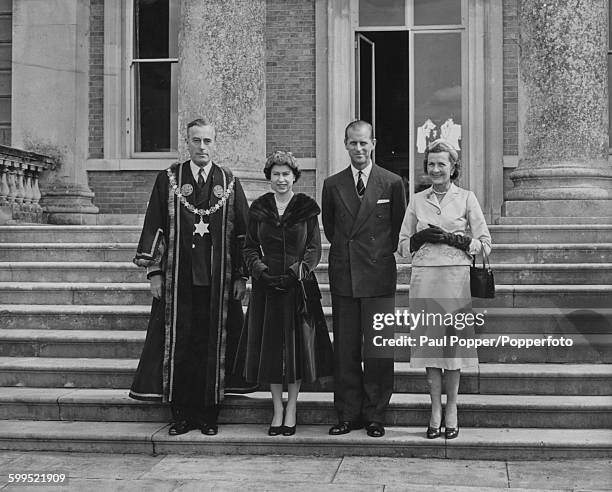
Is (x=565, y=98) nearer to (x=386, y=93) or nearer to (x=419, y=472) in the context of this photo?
(x=386, y=93)

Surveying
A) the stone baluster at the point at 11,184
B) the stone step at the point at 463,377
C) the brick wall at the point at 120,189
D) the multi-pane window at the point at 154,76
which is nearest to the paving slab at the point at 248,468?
the stone step at the point at 463,377

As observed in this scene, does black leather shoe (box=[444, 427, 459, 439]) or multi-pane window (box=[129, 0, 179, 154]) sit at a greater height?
multi-pane window (box=[129, 0, 179, 154])

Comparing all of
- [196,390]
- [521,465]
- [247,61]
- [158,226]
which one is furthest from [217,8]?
[521,465]

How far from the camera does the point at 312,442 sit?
6215 millimetres

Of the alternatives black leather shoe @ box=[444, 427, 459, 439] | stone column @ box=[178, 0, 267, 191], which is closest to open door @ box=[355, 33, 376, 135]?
stone column @ box=[178, 0, 267, 191]

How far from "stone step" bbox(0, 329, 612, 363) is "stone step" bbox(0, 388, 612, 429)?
49 cm

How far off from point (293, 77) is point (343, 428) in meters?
6.95

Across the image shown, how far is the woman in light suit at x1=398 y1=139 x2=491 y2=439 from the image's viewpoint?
6117mm

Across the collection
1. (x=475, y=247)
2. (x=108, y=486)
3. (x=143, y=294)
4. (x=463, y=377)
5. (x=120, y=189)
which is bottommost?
(x=108, y=486)

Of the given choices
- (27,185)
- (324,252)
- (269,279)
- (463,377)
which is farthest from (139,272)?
(27,185)

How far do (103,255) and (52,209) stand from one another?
319 centimetres

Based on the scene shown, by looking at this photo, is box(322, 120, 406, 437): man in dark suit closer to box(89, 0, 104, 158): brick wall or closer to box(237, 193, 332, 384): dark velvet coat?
box(237, 193, 332, 384): dark velvet coat

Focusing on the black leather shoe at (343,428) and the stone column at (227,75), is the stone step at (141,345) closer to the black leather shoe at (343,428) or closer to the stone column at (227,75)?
the black leather shoe at (343,428)

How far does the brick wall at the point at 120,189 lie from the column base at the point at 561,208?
16.5 ft
